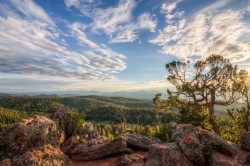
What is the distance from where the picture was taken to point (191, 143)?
19984mm

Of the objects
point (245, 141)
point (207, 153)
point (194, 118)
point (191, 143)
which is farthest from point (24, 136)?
point (245, 141)

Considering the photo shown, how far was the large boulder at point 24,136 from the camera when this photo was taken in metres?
18.8

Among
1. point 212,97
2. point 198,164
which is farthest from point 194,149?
point 212,97

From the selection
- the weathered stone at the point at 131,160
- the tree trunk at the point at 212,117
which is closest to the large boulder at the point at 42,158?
the weathered stone at the point at 131,160

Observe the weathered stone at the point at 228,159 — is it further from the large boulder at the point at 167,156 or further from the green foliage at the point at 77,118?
the green foliage at the point at 77,118

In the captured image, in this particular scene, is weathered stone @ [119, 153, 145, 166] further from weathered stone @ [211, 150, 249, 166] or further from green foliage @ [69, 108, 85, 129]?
green foliage @ [69, 108, 85, 129]

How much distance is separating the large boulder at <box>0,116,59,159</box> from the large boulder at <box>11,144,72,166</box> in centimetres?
364

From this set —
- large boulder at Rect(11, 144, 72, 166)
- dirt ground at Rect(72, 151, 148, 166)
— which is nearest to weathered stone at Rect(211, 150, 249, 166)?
dirt ground at Rect(72, 151, 148, 166)

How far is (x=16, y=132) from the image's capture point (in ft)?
64.4

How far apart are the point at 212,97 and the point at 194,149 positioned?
21723 mm

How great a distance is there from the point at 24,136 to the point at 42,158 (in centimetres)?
553

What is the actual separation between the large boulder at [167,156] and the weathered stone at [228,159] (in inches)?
110

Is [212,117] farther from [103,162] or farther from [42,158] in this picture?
[42,158]

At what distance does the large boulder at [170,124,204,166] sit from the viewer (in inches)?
760
